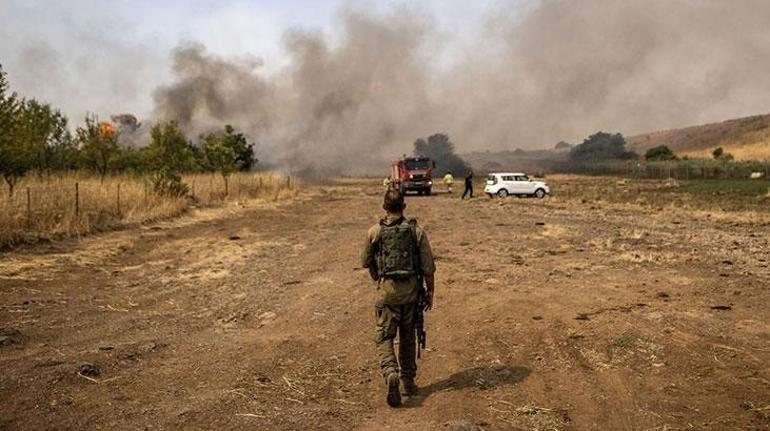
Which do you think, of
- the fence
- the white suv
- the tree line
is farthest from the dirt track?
the fence

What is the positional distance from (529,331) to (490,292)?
7.36ft

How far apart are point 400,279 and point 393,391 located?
1049 millimetres

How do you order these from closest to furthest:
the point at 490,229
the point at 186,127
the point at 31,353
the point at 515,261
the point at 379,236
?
the point at 379,236, the point at 31,353, the point at 515,261, the point at 490,229, the point at 186,127

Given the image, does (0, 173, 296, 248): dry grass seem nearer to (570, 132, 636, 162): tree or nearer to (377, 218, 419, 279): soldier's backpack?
(377, 218, 419, 279): soldier's backpack

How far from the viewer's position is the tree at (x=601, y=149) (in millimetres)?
129000

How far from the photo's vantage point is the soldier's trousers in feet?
18.6

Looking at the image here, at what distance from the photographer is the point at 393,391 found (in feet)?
17.6

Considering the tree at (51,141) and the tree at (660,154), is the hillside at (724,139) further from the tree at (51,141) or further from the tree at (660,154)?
the tree at (51,141)

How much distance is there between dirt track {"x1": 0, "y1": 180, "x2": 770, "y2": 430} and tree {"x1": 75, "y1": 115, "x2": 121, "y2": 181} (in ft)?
54.0

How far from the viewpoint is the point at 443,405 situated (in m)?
5.39

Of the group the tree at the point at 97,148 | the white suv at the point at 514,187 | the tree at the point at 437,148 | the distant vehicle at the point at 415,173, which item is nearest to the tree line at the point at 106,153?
the tree at the point at 97,148

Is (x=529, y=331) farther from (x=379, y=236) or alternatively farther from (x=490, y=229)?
(x=490, y=229)

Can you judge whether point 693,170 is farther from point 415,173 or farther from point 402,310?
point 402,310

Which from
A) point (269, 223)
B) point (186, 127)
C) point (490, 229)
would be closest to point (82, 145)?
point (269, 223)
